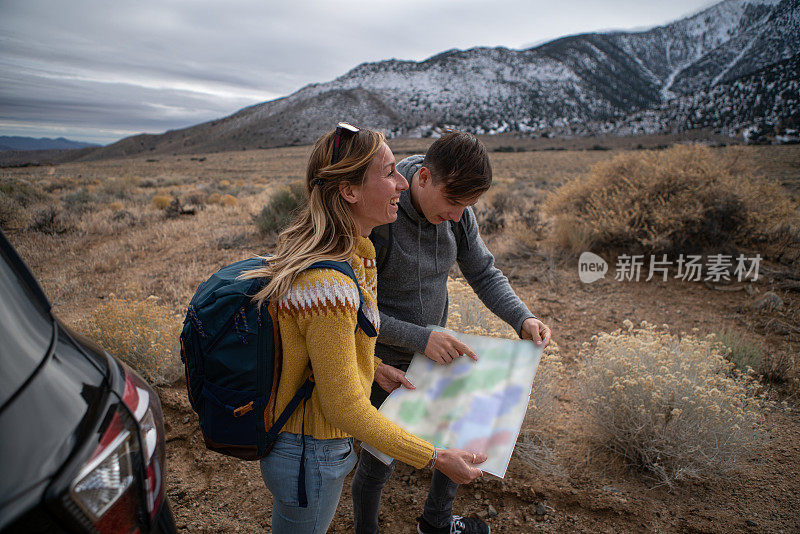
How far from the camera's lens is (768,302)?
4875 mm

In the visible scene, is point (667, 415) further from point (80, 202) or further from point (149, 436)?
point (80, 202)

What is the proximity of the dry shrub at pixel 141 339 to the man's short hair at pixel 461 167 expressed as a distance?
2722mm

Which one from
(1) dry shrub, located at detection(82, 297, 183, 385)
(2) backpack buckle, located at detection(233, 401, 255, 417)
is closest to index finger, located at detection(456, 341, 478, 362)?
(2) backpack buckle, located at detection(233, 401, 255, 417)

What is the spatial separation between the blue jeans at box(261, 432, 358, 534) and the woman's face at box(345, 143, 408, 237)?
0.70 meters

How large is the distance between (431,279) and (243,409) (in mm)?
990

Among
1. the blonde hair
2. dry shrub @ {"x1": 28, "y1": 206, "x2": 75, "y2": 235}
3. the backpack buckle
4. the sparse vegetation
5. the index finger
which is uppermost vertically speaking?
the blonde hair

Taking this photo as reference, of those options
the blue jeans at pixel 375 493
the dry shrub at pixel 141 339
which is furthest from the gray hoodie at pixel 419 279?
the dry shrub at pixel 141 339

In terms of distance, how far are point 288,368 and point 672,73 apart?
445ft

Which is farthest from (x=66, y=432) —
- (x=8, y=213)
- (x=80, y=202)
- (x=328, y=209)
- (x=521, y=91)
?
(x=521, y=91)

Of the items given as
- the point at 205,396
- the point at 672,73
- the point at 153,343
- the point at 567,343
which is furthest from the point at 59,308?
the point at 672,73

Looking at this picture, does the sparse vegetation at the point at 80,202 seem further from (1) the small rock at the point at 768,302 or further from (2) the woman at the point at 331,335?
(1) the small rock at the point at 768,302

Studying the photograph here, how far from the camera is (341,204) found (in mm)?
1305

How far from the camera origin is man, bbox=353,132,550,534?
161cm

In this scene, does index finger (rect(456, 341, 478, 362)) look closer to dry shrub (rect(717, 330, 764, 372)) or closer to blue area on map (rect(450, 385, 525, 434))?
blue area on map (rect(450, 385, 525, 434))
